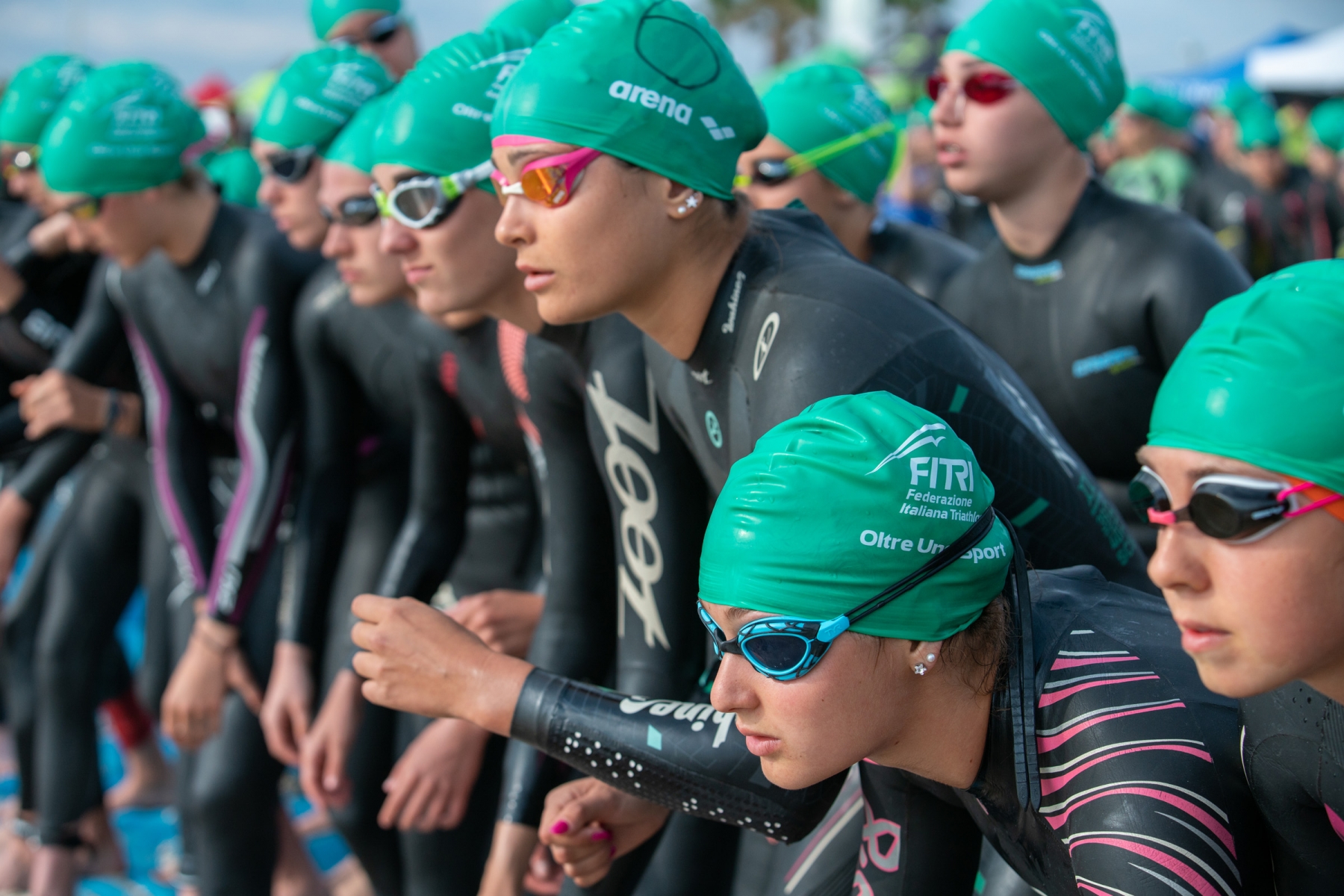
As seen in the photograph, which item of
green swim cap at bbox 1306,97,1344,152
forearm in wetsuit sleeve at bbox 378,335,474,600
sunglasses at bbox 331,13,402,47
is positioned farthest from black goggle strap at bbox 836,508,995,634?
green swim cap at bbox 1306,97,1344,152

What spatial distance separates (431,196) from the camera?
326 cm

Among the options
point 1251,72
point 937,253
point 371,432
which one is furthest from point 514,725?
point 1251,72

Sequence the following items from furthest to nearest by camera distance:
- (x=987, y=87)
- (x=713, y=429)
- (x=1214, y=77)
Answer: (x=1214, y=77)
(x=987, y=87)
(x=713, y=429)

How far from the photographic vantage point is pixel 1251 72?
2116cm

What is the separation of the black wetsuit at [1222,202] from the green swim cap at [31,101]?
374 inches

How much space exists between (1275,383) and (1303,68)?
22.4m

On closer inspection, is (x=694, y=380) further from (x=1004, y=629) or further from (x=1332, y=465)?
(x=1332, y=465)

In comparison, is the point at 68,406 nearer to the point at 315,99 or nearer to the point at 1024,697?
the point at 315,99

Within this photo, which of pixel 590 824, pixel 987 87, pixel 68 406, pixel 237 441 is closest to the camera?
pixel 590 824

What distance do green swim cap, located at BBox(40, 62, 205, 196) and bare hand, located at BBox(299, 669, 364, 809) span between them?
2286mm

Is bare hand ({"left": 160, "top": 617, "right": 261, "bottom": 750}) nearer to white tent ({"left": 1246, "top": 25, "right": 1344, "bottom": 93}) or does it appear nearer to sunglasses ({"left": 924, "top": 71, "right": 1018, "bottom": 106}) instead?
sunglasses ({"left": 924, "top": 71, "right": 1018, "bottom": 106})

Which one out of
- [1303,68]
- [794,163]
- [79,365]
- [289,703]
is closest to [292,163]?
[79,365]

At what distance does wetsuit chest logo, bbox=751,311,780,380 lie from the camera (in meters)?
2.32

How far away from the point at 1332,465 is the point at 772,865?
6.61 feet
